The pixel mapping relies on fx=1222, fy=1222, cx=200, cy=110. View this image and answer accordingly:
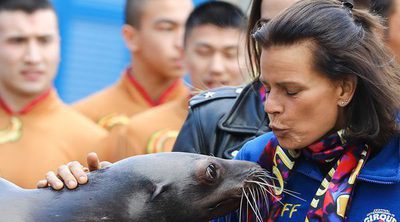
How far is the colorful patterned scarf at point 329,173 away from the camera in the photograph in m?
5.09

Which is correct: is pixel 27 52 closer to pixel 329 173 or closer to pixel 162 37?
pixel 162 37

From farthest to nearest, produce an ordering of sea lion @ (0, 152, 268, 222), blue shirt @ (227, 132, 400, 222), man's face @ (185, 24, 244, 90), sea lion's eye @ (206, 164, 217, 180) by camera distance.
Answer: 1. man's face @ (185, 24, 244, 90)
2. sea lion's eye @ (206, 164, 217, 180)
3. sea lion @ (0, 152, 268, 222)
4. blue shirt @ (227, 132, 400, 222)

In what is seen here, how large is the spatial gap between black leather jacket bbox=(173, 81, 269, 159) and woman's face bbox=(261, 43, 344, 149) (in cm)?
89

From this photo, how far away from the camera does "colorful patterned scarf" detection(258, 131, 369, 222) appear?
16.7 feet

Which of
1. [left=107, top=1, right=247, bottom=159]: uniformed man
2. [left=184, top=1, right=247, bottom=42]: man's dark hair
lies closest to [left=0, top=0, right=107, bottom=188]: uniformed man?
[left=107, top=1, right=247, bottom=159]: uniformed man

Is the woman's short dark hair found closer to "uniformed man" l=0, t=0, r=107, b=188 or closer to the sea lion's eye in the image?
the sea lion's eye

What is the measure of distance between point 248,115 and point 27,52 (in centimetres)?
388

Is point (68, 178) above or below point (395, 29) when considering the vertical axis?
below

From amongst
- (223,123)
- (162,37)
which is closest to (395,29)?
(223,123)

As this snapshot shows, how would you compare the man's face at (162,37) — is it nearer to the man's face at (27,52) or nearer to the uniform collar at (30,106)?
the man's face at (27,52)

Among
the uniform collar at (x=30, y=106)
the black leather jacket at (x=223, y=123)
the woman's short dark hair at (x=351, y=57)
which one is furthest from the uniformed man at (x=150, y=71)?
the woman's short dark hair at (x=351, y=57)

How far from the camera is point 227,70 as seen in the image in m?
9.51

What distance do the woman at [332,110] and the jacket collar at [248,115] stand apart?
0.85 meters

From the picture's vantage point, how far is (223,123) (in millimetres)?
6191
